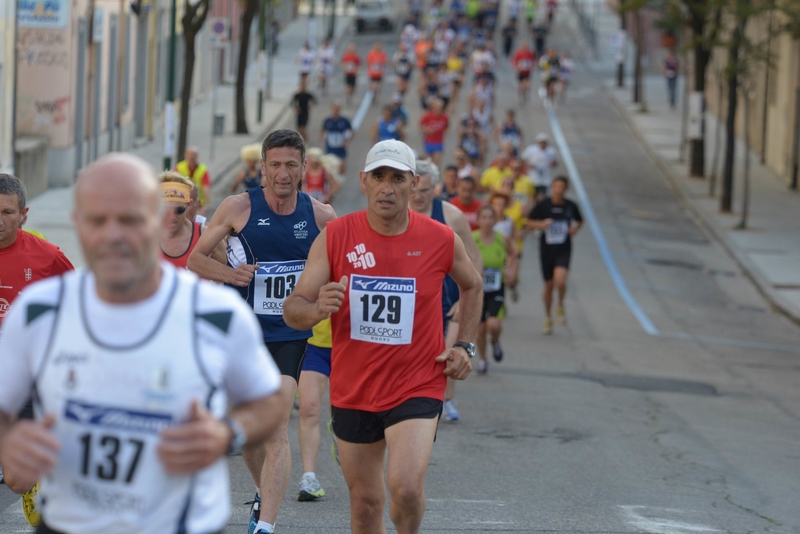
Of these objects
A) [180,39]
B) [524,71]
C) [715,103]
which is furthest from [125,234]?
[715,103]

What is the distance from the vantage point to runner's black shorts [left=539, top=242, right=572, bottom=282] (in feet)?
58.3

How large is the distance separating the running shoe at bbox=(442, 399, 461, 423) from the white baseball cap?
5.47 metres

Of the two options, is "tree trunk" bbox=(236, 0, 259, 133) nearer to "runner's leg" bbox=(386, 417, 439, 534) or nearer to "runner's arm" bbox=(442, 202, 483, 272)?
"runner's arm" bbox=(442, 202, 483, 272)

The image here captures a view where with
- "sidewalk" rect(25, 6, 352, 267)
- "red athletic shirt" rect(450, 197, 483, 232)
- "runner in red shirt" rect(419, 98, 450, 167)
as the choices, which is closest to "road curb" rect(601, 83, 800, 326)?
"runner in red shirt" rect(419, 98, 450, 167)

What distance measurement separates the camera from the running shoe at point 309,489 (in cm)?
816

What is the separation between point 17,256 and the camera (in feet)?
22.5

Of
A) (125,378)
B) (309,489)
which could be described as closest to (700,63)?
(309,489)

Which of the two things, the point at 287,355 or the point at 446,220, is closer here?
the point at 287,355

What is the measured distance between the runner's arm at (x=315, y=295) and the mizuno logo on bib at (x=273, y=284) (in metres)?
1.21

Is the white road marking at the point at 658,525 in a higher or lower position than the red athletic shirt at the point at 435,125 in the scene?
lower

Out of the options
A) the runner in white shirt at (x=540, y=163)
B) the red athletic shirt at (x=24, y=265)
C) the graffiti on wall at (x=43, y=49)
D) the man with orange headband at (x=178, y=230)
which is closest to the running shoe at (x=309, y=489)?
the man with orange headband at (x=178, y=230)

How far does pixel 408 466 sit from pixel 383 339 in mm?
560

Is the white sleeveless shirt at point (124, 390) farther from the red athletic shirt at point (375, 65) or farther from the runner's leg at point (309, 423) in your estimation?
the red athletic shirt at point (375, 65)

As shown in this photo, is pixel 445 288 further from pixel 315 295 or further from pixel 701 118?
pixel 701 118
